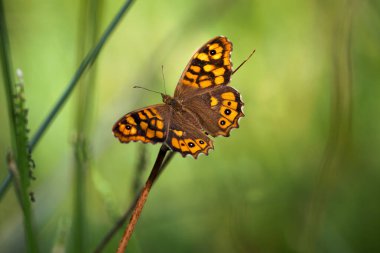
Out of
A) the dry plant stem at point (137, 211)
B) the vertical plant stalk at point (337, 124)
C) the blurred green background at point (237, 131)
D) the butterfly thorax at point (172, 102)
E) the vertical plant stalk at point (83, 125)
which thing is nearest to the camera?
the dry plant stem at point (137, 211)

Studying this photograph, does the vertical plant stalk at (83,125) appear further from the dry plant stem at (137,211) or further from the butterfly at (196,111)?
the dry plant stem at (137,211)

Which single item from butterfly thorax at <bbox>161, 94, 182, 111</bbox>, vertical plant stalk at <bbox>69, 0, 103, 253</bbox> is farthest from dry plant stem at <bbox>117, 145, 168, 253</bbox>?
butterfly thorax at <bbox>161, 94, 182, 111</bbox>

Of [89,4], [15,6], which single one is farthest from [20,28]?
[89,4]

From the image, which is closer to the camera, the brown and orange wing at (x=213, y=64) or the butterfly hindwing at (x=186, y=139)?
the butterfly hindwing at (x=186, y=139)

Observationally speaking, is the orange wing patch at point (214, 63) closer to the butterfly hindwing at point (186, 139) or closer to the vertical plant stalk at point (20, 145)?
the butterfly hindwing at point (186, 139)

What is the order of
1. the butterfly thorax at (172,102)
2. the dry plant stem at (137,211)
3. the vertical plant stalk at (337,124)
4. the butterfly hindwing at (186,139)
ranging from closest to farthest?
the dry plant stem at (137,211) → the butterfly hindwing at (186,139) → the vertical plant stalk at (337,124) → the butterfly thorax at (172,102)

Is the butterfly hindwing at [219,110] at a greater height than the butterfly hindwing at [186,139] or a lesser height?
greater

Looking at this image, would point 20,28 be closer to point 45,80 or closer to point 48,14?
point 48,14

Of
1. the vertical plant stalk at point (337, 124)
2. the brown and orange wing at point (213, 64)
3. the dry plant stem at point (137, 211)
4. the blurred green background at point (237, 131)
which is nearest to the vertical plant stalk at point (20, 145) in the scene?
the dry plant stem at point (137, 211)
